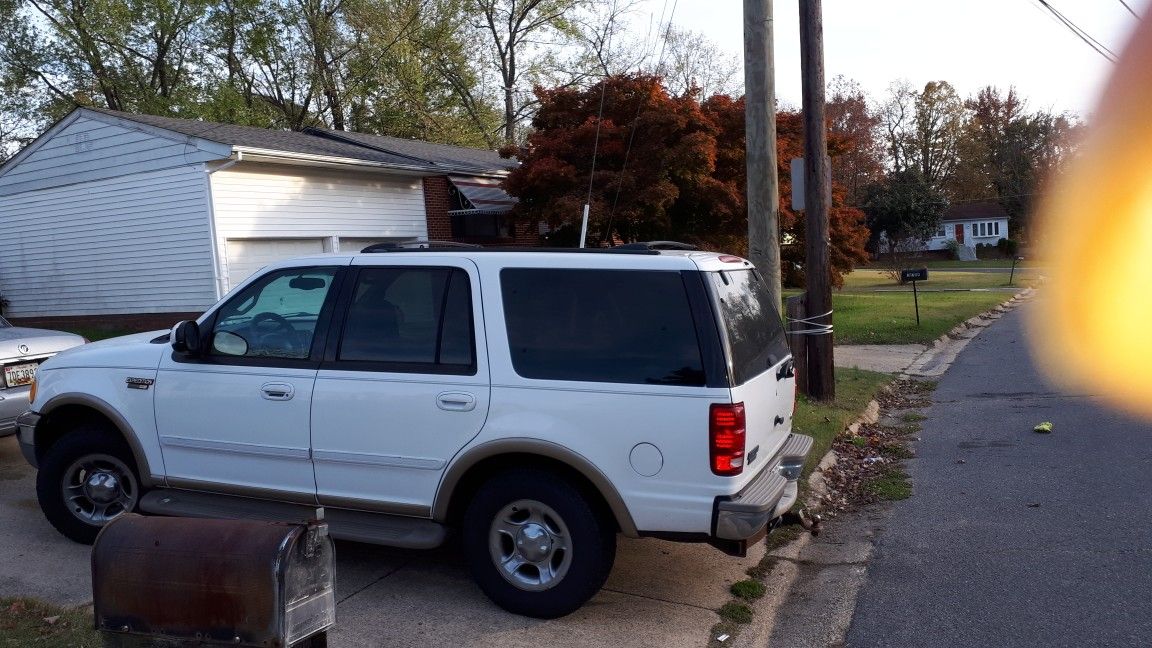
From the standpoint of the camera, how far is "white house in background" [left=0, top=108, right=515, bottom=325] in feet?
50.5

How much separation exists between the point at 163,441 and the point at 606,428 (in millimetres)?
2816

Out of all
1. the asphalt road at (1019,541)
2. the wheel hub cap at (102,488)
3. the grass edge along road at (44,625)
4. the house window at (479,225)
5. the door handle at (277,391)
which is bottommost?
the asphalt road at (1019,541)

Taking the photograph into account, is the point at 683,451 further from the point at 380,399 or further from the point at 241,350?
the point at 241,350

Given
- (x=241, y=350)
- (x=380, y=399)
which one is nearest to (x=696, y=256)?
(x=380, y=399)

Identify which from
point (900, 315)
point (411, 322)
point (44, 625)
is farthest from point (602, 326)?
point (900, 315)

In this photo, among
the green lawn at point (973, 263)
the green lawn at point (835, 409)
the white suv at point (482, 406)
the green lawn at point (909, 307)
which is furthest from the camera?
the green lawn at point (973, 263)

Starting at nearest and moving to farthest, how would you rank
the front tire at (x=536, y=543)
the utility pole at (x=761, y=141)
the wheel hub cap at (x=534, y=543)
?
the front tire at (x=536, y=543) → the wheel hub cap at (x=534, y=543) → the utility pole at (x=761, y=141)

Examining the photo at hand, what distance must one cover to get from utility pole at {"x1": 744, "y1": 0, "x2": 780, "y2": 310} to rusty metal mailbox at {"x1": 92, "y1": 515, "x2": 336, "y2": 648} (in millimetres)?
7091

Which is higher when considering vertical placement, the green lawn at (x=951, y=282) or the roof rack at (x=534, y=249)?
the roof rack at (x=534, y=249)

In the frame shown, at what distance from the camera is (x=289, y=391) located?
5.16 meters

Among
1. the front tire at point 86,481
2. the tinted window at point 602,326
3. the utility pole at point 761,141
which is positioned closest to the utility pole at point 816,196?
the utility pole at point 761,141

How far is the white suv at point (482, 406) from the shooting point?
451 centimetres

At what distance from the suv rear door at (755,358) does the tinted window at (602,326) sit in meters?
0.22

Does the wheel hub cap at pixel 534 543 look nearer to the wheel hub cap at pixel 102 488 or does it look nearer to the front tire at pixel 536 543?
the front tire at pixel 536 543
